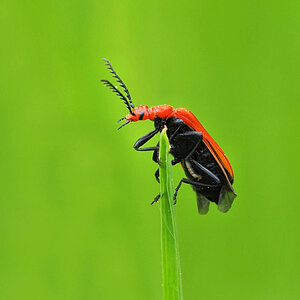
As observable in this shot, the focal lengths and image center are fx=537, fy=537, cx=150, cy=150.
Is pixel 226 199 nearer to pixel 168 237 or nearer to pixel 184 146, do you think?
pixel 184 146

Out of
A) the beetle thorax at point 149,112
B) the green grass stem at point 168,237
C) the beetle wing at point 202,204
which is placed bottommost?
the green grass stem at point 168,237

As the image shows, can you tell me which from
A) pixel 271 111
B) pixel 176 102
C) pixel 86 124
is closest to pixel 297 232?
pixel 271 111

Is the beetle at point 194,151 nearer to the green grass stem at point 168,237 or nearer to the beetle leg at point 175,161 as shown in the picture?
the beetle leg at point 175,161

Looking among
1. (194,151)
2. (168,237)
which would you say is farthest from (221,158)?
(168,237)

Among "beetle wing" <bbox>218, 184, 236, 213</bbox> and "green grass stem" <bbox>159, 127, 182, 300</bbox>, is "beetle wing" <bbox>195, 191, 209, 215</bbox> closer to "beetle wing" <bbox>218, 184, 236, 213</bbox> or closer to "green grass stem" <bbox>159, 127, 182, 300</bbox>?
"beetle wing" <bbox>218, 184, 236, 213</bbox>

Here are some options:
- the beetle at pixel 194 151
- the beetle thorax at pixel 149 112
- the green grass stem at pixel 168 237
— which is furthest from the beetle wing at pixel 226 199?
the green grass stem at pixel 168 237

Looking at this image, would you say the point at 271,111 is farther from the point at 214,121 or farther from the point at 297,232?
the point at 297,232
